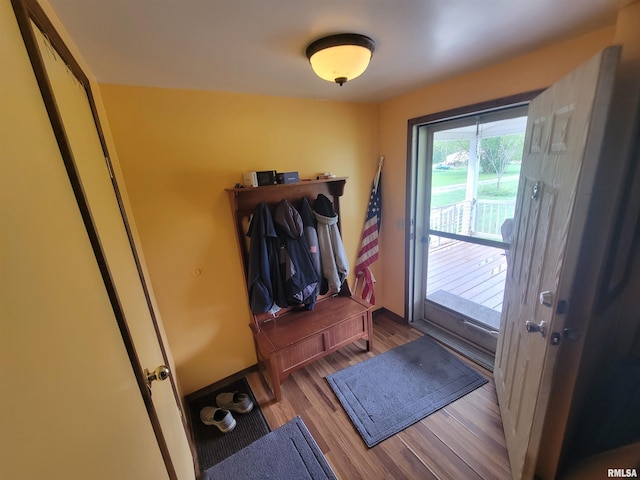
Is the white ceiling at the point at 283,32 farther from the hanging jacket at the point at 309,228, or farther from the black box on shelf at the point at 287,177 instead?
the hanging jacket at the point at 309,228

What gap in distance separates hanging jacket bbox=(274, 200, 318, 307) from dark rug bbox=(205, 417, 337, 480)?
0.87 metres

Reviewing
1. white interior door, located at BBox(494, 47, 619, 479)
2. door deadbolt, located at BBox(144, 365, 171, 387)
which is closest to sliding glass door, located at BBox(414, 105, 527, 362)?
white interior door, located at BBox(494, 47, 619, 479)

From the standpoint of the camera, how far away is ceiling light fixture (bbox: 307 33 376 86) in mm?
1169

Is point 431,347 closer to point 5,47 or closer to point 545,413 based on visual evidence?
point 545,413

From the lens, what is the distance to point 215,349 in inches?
82.8

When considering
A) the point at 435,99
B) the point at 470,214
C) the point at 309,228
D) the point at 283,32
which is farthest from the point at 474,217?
the point at 283,32

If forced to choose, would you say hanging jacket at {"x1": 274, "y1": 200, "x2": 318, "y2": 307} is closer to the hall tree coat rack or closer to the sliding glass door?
the hall tree coat rack

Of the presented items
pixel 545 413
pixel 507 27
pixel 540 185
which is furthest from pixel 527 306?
pixel 507 27

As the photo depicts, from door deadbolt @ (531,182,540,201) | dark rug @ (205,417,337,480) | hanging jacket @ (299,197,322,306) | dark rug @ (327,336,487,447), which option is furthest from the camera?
hanging jacket @ (299,197,322,306)

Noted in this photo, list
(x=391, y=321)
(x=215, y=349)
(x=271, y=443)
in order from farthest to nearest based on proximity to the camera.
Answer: (x=391, y=321) → (x=215, y=349) → (x=271, y=443)

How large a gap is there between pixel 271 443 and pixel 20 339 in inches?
68.7

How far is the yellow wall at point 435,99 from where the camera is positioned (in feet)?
4.61

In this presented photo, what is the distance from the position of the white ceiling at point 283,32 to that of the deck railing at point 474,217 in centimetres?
97

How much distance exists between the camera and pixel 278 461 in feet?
5.16
